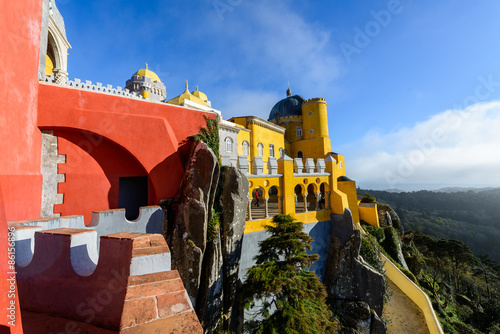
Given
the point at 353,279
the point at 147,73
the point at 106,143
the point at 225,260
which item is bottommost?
the point at 353,279

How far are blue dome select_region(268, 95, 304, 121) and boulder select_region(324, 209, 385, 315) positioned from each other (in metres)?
19.8

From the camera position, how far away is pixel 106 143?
25.1 feet

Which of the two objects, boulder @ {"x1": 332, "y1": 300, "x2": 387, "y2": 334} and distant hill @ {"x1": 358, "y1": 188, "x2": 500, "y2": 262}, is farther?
distant hill @ {"x1": 358, "y1": 188, "x2": 500, "y2": 262}

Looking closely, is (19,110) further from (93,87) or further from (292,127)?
(292,127)

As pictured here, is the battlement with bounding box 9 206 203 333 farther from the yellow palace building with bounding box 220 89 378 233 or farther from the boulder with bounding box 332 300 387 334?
the boulder with bounding box 332 300 387 334

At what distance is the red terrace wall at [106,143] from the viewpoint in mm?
6719

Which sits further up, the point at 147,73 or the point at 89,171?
the point at 147,73

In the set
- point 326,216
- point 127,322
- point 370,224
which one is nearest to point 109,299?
point 127,322

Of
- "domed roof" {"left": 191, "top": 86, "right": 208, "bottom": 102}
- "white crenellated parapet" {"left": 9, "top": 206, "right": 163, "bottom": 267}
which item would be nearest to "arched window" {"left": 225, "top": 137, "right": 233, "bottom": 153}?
"domed roof" {"left": 191, "top": 86, "right": 208, "bottom": 102}

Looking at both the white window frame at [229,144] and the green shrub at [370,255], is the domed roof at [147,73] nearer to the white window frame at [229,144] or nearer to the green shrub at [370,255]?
the white window frame at [229,144]

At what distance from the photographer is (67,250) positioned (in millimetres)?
2727

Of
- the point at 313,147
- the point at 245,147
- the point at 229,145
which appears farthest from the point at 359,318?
the point at 313,147

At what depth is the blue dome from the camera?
2944 cm

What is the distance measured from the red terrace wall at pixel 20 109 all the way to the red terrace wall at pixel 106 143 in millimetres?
627
